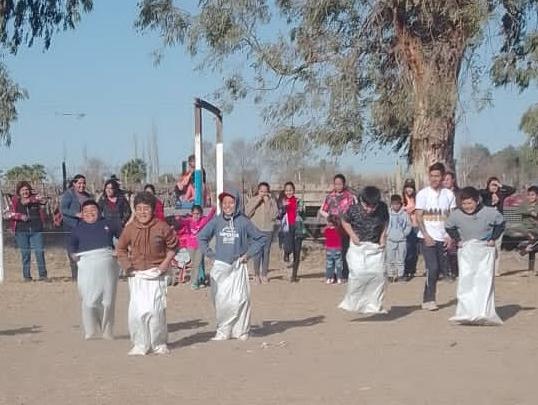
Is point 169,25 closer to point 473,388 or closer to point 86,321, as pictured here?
point 86,321

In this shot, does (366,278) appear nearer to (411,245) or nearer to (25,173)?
(411,245)

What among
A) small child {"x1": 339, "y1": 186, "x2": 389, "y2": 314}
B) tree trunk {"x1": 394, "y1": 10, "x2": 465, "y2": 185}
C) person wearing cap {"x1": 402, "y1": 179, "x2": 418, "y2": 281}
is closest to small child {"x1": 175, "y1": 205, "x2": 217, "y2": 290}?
person wearing cap {"x1": 402, "y1": 179, "x2": 418, "y2": 281}

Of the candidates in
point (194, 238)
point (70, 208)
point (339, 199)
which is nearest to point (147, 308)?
point (194, 238)

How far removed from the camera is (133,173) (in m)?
37.7

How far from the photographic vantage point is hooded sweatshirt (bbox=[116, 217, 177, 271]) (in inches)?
386

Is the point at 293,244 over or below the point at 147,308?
over

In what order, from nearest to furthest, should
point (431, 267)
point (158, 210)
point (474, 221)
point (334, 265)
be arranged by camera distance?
point (474, 221) → point (431, 267) → point (158, 210) → point (334, 265)

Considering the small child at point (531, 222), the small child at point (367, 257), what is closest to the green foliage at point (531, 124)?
the small child at point (531, 222)

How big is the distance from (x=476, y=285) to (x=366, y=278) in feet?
3.78

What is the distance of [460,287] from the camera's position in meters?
11.4

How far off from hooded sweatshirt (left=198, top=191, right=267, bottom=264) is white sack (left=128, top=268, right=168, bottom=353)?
1.08 metres

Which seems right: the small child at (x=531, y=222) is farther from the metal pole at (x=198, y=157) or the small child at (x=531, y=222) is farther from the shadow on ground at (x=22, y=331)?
the shadow on ground at (x=22, y=331)

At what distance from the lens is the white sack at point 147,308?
31.7 ft

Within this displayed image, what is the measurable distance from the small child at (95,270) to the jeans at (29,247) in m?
6.36
